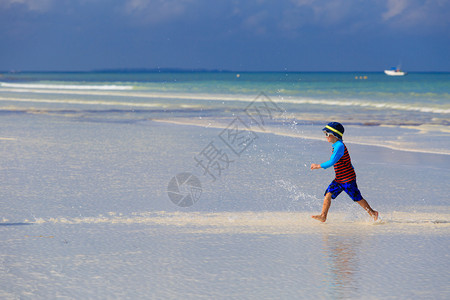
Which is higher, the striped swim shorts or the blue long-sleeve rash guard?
the blue long-sleeve rash guard

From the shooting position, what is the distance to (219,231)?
603 centimetres

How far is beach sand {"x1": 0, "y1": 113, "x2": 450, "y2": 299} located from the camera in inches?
176

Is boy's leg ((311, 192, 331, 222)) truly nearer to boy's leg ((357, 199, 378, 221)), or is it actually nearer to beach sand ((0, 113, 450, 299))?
beach sand ((0, 113, 450, 299))

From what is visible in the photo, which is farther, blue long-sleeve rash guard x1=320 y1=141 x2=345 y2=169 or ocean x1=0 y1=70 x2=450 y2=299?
blue long-sleeve rash guard x1=320 y1=141 x2=345 y2=169

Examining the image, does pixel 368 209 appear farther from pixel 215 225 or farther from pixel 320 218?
pixel 215 225

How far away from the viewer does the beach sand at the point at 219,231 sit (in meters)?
4.46

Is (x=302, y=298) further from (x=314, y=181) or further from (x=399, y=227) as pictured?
(x=314, y=181)

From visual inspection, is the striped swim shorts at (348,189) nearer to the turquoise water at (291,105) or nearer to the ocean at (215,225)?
the ocean at (215,225)

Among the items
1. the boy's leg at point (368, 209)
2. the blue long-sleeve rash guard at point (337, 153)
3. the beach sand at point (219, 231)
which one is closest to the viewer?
the beach sand at point (219, 231)

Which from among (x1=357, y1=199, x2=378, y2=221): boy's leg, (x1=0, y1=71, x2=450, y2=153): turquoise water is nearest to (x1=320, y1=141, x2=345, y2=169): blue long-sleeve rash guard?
(x1=357, y1=199, x2=378, y2=221): boy's leg

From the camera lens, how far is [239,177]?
30.6ft

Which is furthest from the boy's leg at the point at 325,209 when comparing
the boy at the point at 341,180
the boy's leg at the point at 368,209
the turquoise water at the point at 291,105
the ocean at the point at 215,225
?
the turquoise water at the point at 291,105

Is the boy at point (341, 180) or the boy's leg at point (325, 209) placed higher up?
the boy at point (341, 180)

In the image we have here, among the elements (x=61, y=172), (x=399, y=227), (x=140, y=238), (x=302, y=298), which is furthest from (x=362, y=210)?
(x=61, y=172)
